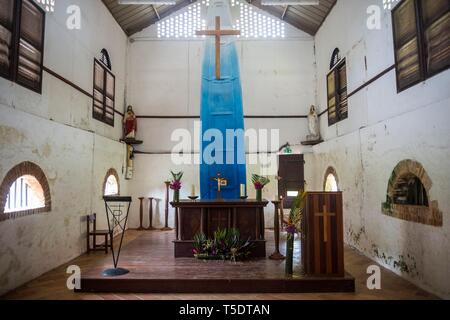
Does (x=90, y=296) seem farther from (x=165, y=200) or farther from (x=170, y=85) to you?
(x=170, y=85)

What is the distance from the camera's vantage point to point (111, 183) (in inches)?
306

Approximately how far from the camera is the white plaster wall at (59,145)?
13.2 feet

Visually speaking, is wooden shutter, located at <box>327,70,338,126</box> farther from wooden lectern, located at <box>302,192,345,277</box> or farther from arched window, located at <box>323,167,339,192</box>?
wooden lectern, located at <box>302,192,345,277</box>

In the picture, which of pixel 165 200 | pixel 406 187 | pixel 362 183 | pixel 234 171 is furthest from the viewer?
pixel 165 200

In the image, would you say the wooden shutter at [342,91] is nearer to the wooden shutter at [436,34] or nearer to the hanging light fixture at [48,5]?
the wooden shutter at [436,34]

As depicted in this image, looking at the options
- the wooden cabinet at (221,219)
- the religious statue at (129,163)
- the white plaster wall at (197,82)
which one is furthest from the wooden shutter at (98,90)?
the wooden cabinet at (221,219)

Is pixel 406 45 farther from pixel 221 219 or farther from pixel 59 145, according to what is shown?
pixel 59 145

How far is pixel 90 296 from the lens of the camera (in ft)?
12.2

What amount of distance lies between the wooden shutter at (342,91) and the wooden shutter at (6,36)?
642cm

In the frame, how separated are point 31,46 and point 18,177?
206cm

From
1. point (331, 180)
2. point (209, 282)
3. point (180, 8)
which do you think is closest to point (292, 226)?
point (209, 282)

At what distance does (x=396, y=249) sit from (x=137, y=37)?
8.79 meters

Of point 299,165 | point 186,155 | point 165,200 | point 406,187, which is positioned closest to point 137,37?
point 186,155

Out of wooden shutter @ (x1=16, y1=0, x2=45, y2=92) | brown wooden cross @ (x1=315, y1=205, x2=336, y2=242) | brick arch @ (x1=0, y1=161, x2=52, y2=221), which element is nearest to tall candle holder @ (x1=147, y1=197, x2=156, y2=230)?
brick arch @ (x1=0, y1=161, x2=52, y2=221)
